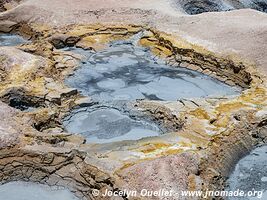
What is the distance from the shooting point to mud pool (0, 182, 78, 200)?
8422 millimetres

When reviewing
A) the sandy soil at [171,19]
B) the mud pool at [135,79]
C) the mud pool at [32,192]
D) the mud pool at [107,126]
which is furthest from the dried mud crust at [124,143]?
the sandy soil at [171,19]

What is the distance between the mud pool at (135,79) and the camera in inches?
502

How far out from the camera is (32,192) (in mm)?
Answer: 8578

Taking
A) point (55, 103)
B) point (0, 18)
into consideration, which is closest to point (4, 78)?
point (55, 103)

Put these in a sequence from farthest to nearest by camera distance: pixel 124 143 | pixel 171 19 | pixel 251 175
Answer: pixel 171 19 → pixel 124 143 → pixel 251 175

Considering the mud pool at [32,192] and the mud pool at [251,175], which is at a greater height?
the mud pool at [32,192]

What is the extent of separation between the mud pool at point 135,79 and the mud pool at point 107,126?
3.00 ft

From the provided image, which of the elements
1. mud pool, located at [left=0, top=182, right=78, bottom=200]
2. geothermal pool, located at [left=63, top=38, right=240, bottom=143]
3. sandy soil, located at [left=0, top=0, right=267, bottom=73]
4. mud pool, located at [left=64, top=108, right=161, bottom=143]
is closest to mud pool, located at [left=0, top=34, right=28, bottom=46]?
sandy soil, located at [left=0, top=0, right=267, bottom=73]

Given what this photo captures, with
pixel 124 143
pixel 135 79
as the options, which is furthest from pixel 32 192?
pixel 135 79

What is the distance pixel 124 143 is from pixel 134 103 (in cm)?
252

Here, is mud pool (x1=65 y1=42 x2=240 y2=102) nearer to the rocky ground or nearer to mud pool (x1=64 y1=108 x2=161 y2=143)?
the rocky ground

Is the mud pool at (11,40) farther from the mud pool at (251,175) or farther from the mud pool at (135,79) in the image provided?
the mud pool at (251,175)

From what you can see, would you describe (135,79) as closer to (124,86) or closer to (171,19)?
(124,86)

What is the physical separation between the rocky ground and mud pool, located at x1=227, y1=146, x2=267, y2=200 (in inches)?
7.7
